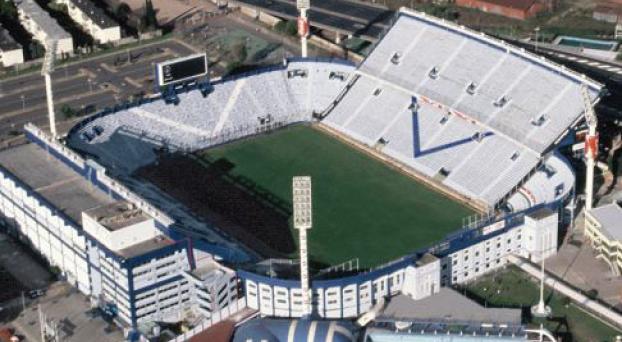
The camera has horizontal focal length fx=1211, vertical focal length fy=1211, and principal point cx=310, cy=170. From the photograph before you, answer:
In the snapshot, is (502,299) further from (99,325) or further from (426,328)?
(99,325)

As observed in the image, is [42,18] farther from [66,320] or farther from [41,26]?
[66,320]

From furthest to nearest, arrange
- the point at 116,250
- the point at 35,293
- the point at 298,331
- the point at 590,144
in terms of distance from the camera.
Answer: the point at 590,144 → the point at 35,293 → the point at 116,250 → the point at 298,331

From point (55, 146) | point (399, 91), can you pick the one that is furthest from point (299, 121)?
point (55, 146)

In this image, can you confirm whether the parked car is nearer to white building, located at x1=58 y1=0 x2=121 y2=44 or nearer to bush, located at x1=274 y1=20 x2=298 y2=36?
white building, located at x1=58 y1=0 x2=121 y2=44

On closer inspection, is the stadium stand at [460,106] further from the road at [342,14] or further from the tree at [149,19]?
the tree at [149,19]

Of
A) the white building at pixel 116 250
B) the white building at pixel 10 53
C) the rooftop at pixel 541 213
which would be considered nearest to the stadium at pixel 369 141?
the rooftop at pixel 541 213

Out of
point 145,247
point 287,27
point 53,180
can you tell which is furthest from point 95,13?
point 145,247

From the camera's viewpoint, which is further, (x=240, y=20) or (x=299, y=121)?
(x=240, y=20)
